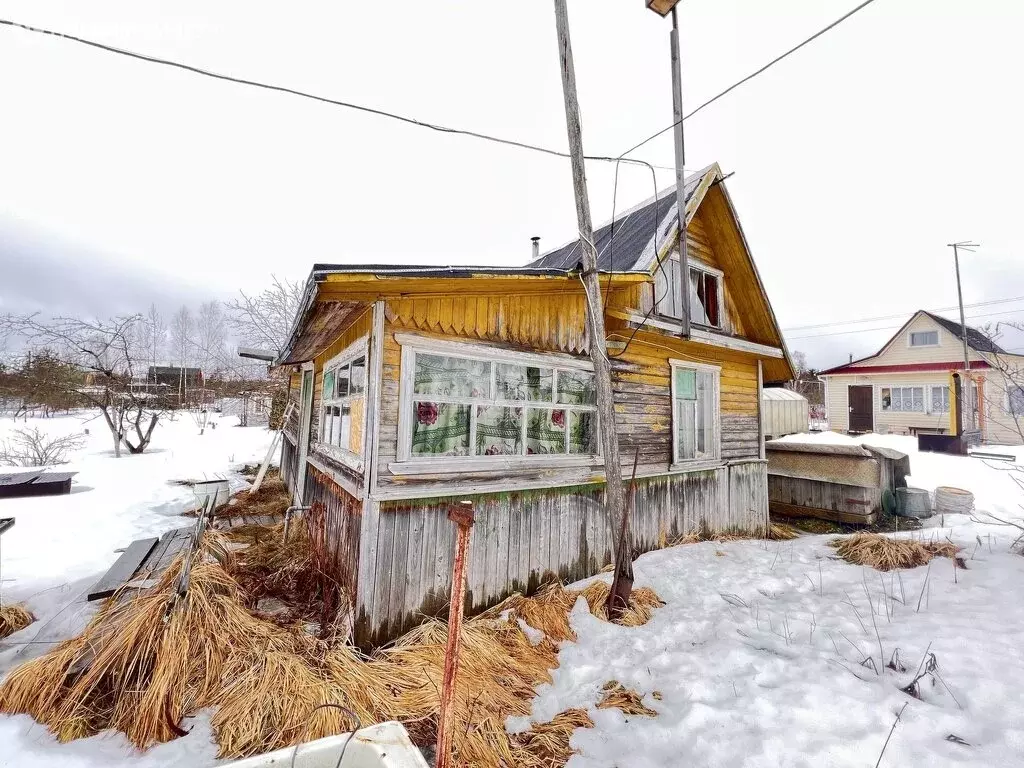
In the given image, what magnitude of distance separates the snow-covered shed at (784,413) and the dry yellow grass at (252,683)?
21.5 m

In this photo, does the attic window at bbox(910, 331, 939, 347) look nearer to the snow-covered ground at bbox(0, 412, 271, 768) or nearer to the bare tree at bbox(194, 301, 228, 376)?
the snow-covered ground at bbox(0, 412, 271, 768)

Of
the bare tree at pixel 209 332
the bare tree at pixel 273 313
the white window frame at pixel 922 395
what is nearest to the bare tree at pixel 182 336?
the bare tree at pixel 209 332

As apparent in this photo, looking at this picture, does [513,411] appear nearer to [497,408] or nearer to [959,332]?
[497,408]

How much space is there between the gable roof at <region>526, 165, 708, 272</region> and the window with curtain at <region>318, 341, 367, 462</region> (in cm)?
280

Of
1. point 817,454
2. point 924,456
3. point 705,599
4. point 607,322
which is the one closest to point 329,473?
point 607,322

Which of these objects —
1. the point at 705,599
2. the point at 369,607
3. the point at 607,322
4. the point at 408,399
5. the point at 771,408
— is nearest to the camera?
the point at 369,607

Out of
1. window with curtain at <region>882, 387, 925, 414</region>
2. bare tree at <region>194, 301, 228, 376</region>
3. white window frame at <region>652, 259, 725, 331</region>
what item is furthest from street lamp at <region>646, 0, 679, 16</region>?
bare tree at <region>194, 301, 228, 376</region>

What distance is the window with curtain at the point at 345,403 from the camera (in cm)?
475

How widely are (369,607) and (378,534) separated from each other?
26.1 inches

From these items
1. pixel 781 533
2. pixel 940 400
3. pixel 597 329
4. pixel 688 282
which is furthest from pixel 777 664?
pixel 940 400

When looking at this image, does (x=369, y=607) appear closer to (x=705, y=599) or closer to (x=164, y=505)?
(x=705, y=599)

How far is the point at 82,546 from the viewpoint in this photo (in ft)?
20.5

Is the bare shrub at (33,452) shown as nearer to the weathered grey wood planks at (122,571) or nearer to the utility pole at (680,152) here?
the weathered grey wood planks at (122,571)

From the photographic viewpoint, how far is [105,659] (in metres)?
3.03
